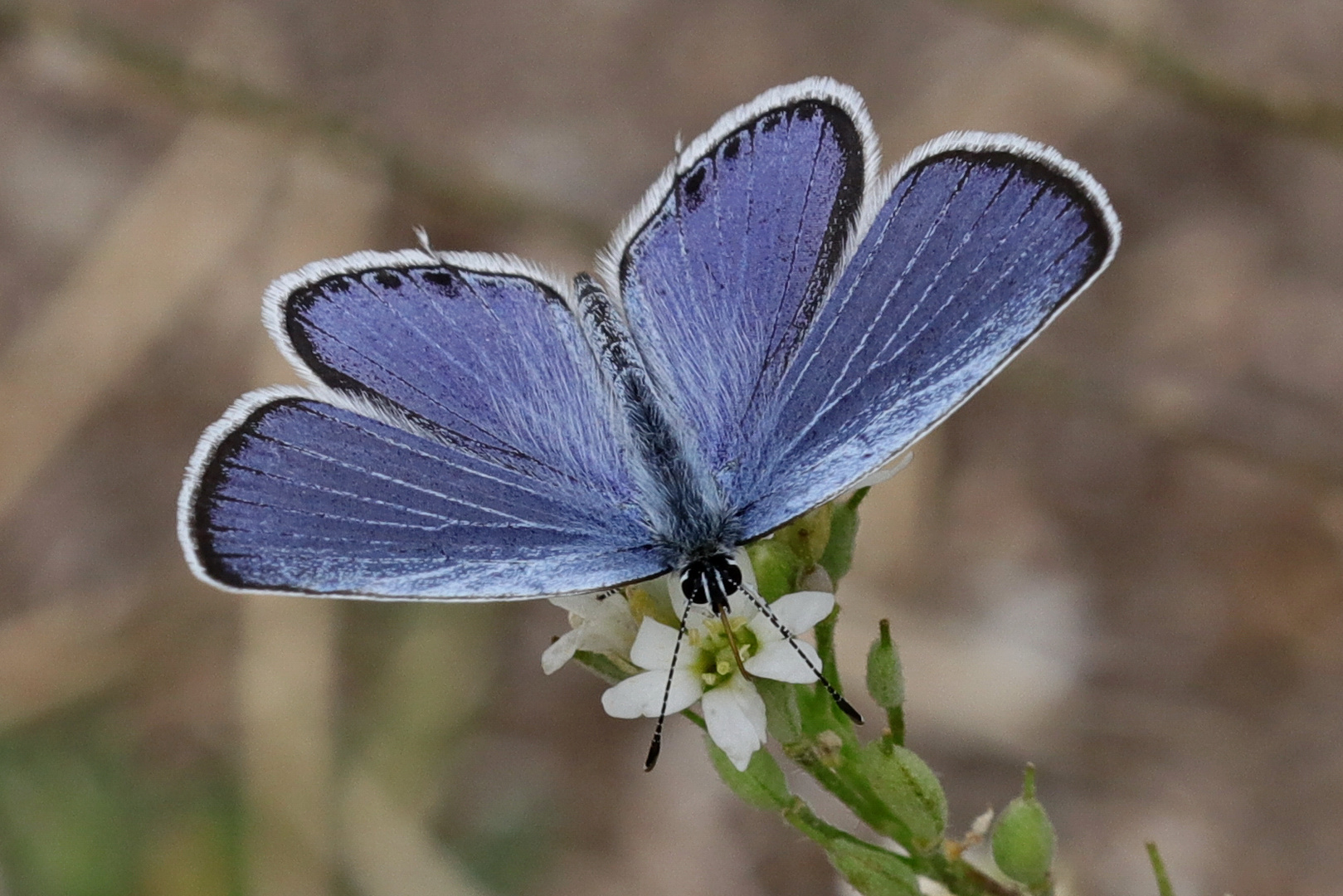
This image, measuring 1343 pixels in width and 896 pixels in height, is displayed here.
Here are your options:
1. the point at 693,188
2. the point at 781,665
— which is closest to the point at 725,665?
the point at 781,665

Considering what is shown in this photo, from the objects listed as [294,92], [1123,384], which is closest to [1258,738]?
[1123,384]

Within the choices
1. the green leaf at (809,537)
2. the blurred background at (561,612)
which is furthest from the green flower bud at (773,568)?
the blurred background at (561,612)

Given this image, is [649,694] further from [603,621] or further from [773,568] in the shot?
[773,568]

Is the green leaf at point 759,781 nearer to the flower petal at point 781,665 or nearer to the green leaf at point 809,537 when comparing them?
the flower petal at point 781,665

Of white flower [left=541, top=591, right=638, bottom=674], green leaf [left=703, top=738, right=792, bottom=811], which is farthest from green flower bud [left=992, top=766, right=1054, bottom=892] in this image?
white flower [left=541, top=591, right=638, bottom=674]

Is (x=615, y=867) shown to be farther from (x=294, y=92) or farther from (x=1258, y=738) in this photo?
(x=294, y=92)

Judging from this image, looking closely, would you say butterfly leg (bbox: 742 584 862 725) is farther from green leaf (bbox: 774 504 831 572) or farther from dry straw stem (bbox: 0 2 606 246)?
dry straw stem (bbox: 0 2 606 246)
